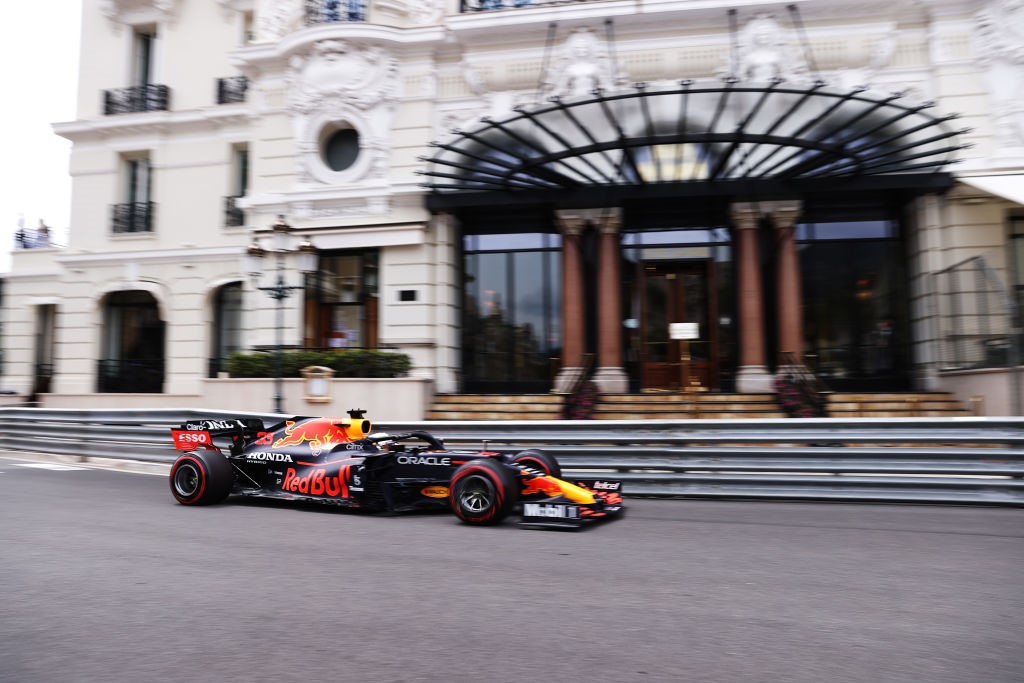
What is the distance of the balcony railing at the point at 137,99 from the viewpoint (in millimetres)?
20906

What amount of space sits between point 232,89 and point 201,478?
1623cm

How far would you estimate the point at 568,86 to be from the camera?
16.3m

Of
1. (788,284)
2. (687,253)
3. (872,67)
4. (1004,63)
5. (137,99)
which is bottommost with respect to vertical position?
(788,284)

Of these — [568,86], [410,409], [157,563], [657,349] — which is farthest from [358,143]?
[157,563]

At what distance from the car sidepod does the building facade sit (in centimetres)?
820

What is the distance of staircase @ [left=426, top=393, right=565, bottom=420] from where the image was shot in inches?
571

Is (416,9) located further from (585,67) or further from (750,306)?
(750,306)

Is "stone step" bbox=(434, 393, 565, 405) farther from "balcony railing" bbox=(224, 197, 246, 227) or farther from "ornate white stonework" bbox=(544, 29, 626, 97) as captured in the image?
"balcony railing" bbox=(224, 197, 246, 227)

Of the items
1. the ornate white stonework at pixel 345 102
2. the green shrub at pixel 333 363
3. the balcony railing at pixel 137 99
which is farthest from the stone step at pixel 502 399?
the balcony railing at pixel 137 99

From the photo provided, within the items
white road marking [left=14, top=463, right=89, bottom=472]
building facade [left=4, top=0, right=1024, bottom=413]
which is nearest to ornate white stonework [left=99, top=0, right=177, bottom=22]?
building facade [left=4, top=0, right=1024, bottom=413]

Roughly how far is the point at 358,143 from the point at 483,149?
3.35 metres

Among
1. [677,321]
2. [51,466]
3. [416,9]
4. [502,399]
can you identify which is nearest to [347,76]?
[416,9]

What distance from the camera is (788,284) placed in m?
15.7

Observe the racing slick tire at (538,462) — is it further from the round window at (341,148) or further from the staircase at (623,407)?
the round window at (341,148)
